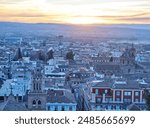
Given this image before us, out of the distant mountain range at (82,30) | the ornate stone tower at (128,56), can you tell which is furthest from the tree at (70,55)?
the ornate stone tower at (128,56)

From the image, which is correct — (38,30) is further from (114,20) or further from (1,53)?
(114,20)

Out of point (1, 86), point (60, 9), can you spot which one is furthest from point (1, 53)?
point (60, 9)

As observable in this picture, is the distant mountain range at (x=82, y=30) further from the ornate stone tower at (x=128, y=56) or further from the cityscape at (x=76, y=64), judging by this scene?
the ornate stone tower at (x=128, y=56)

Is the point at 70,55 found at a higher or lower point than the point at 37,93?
Answer: higher

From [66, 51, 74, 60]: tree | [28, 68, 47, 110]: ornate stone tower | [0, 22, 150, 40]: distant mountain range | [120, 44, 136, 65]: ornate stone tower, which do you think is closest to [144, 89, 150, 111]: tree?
[120, 44, 136, 65]: ornate stone tower

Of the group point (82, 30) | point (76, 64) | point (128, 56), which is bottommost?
point (76, 64)

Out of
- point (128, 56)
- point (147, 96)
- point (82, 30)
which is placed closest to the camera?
point (82, 30)

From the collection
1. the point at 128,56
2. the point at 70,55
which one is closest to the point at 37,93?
the point at 70,55

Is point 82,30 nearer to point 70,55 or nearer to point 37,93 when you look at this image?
point 70,55
